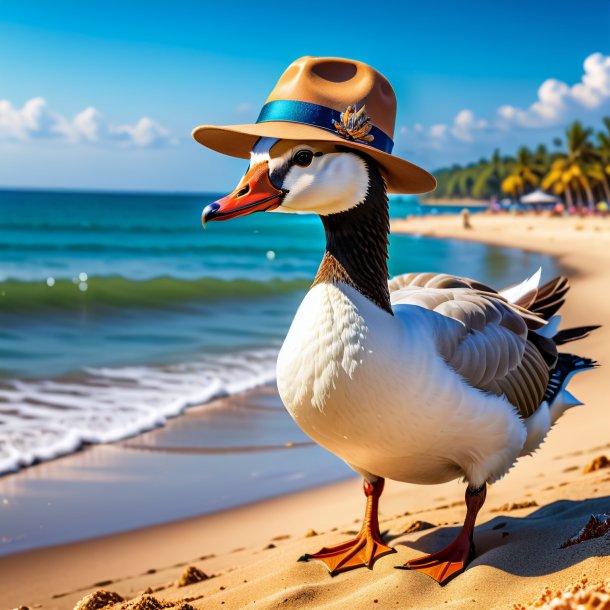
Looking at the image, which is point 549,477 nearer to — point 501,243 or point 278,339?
point 278,339

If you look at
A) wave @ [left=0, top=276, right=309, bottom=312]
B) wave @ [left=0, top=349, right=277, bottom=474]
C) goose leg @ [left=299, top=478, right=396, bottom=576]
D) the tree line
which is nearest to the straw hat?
goose leg @ [left=299, top=478, right=396, bottom=576]

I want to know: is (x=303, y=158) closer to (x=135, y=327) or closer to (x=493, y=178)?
(x=135, y=327)

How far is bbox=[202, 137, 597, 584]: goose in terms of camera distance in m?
2.94

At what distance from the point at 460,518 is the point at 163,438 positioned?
3.21 meters

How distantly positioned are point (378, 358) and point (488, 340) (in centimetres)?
64

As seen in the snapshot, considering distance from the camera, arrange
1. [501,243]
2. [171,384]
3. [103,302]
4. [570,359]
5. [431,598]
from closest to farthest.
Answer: [431,598] < [570,359] < [171,384] < [103,302] < [501,243]

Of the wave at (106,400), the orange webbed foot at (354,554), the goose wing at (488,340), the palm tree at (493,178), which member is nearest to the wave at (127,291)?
the wave at (106,400)

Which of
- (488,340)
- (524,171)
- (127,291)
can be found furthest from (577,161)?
(488,340)

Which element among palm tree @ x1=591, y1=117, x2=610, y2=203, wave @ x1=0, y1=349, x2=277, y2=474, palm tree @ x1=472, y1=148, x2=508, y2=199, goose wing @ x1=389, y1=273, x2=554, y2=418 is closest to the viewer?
goose wing @ x1=389, y1=273, x2=554, y2=418

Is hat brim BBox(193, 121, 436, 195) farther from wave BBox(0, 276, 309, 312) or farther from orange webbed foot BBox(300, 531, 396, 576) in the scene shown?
wave BBox(0, 276, 309, 312)

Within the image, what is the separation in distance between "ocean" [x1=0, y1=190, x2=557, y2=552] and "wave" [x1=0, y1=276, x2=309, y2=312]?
5 cm

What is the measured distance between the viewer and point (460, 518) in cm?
429

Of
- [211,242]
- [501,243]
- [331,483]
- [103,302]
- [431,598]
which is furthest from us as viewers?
[211,242]

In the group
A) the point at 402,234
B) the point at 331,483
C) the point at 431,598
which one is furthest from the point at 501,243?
the point at 431,598
